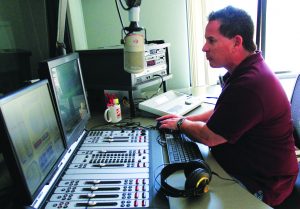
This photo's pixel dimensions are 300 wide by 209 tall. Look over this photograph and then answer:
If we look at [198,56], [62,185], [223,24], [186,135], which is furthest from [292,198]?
[198,56]

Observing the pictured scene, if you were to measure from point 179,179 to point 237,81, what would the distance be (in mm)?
476

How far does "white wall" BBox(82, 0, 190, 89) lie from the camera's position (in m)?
2.41

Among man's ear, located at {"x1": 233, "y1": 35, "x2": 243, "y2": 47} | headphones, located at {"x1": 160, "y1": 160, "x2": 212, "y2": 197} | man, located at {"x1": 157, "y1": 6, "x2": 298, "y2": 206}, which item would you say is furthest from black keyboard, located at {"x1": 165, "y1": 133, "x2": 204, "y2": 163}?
man's ear, located at {"x1": 233, "y1": 35, "x2": 243, "y2": 47}

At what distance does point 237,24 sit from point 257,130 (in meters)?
0.49

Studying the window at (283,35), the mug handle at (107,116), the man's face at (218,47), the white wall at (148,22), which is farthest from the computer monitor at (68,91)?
the window at (283,35)

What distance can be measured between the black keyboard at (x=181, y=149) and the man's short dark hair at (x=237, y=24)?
529 mm

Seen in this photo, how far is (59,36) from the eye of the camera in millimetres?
1328

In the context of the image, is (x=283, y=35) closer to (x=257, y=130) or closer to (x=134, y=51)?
(x=257, y=130)

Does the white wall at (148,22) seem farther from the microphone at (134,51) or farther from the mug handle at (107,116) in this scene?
the microphone at (134,51)

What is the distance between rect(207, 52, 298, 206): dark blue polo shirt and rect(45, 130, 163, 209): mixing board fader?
1.10 feet

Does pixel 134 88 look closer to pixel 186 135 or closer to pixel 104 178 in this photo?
pixel 186 135

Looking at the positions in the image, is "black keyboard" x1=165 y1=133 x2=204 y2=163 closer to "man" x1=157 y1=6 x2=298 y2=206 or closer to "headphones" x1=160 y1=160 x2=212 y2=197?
"man" x1=157 y1=6 x2=298 y2=206

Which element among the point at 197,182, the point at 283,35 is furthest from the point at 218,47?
the point at 283,35

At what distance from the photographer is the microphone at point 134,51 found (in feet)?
3.30
